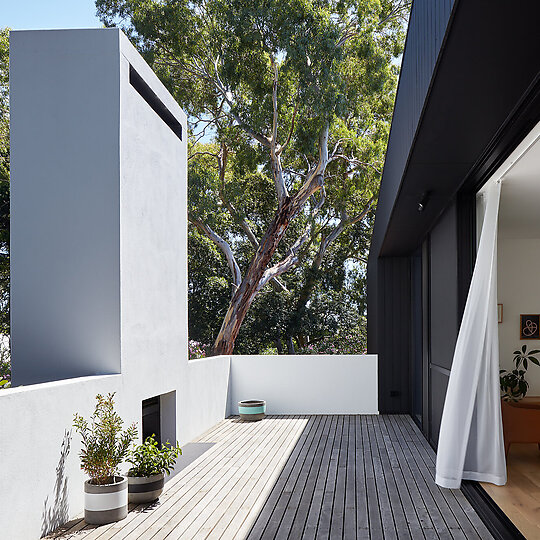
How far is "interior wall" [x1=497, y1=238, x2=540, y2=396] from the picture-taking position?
7.23 metres

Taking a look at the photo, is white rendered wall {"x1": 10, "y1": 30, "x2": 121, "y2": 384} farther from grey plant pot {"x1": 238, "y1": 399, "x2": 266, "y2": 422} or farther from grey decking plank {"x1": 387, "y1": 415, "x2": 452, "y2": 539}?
grey plant pot {"x1": 238, "y1": 399, "x2": 266, "y2": 422}

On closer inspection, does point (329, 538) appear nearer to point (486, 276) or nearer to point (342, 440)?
point (486, 276)

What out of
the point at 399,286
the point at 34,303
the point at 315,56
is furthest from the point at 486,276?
the point at 315,56

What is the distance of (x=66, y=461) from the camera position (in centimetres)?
388

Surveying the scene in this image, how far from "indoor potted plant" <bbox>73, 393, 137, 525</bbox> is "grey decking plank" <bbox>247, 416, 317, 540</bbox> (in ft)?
2.80

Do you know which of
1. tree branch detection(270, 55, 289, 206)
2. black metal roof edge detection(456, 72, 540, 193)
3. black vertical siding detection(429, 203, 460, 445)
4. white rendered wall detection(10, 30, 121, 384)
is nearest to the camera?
black metal roof edge detection(456, 72, 540, 193)

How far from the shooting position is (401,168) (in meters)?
4.73

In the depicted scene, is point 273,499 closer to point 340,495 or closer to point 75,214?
point 340,495

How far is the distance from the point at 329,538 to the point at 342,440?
3.15m

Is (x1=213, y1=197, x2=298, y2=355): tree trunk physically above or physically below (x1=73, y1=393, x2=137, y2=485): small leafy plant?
above

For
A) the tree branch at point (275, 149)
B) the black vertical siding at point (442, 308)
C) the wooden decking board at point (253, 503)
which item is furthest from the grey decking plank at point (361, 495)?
→ the tree branch at point (275, 149)

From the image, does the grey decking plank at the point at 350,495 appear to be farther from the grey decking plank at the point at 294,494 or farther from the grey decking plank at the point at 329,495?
the grey decking plank at the point at 294,494

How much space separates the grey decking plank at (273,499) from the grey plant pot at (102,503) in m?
0.86

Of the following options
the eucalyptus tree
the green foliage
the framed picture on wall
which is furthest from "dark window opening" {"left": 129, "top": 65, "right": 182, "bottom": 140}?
the green foliage
